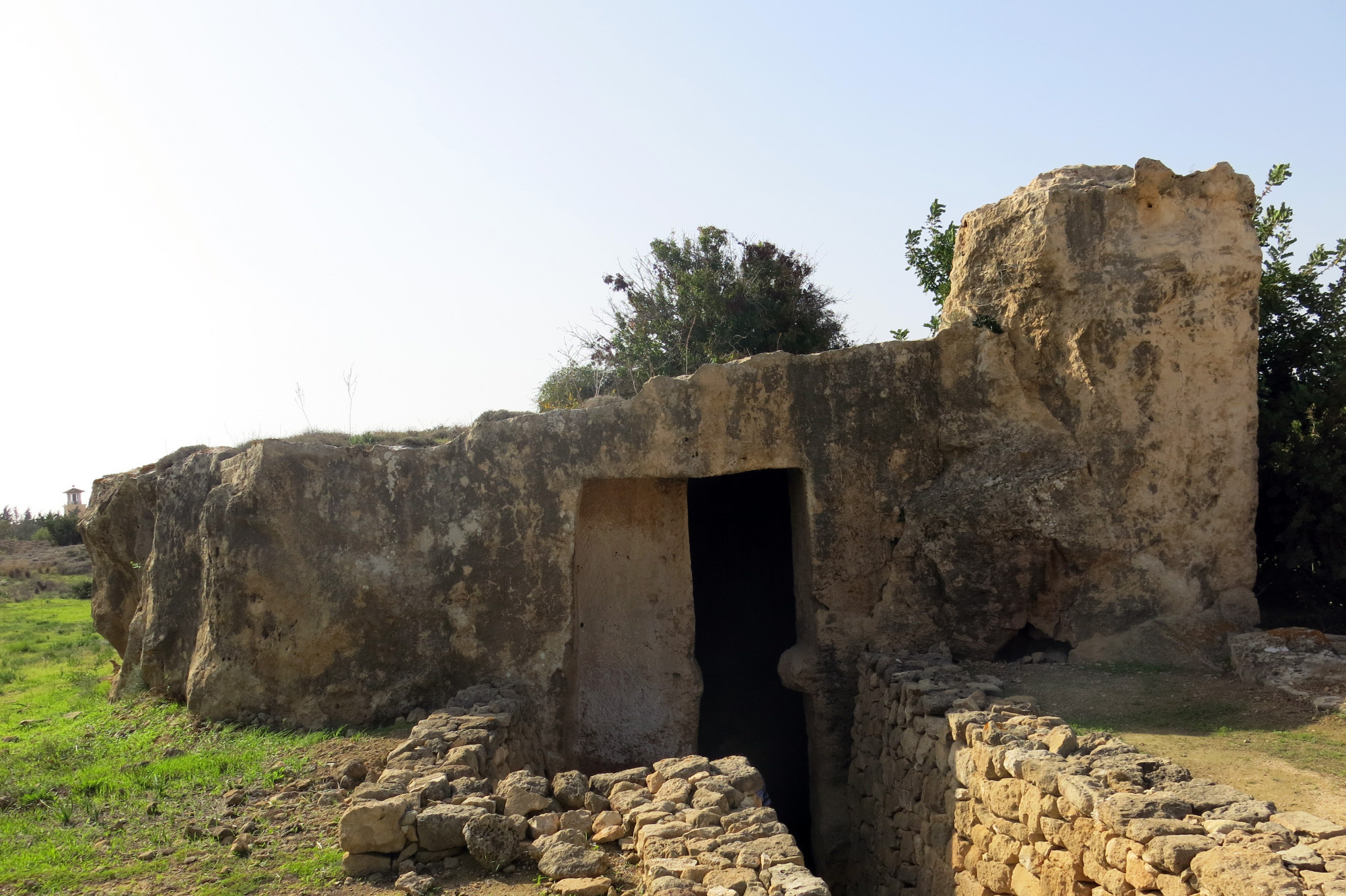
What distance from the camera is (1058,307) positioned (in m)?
7.00

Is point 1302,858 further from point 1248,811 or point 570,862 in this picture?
point 570,862

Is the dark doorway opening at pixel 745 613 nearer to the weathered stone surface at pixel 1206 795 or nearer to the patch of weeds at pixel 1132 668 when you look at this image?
the patch of weeds at pixel 1132 668

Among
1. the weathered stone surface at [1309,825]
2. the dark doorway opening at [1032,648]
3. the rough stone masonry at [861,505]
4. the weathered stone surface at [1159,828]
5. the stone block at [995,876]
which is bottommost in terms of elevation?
the stone block at [995,876]

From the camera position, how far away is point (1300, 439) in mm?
7324

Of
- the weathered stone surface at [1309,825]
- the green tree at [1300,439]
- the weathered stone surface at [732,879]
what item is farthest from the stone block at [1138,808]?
the green tree at [1300,439]

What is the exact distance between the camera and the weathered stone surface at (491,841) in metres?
4.09

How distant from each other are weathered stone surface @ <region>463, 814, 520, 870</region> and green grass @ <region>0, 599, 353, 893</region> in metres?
0.62

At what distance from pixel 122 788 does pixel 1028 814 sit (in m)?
4.79

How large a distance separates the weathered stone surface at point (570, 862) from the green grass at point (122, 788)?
0.94 m

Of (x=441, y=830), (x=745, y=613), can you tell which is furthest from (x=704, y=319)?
(x=441, y=830)

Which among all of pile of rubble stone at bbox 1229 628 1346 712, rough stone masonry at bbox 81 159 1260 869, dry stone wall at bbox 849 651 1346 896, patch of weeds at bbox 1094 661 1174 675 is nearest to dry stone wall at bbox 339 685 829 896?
dry stone wall at bbox 849 651 1346 896

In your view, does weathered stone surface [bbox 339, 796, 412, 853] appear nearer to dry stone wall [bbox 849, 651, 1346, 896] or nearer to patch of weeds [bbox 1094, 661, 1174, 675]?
dry stone wall [bbox 849, 651, 1346, 896]

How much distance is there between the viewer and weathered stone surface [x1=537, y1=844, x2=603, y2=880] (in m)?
3.97

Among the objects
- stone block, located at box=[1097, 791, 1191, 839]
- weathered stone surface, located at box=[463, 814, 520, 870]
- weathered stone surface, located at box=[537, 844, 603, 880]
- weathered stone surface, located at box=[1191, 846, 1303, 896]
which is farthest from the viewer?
weathered stone surface, located at box=[463, 814, 520, 870]
